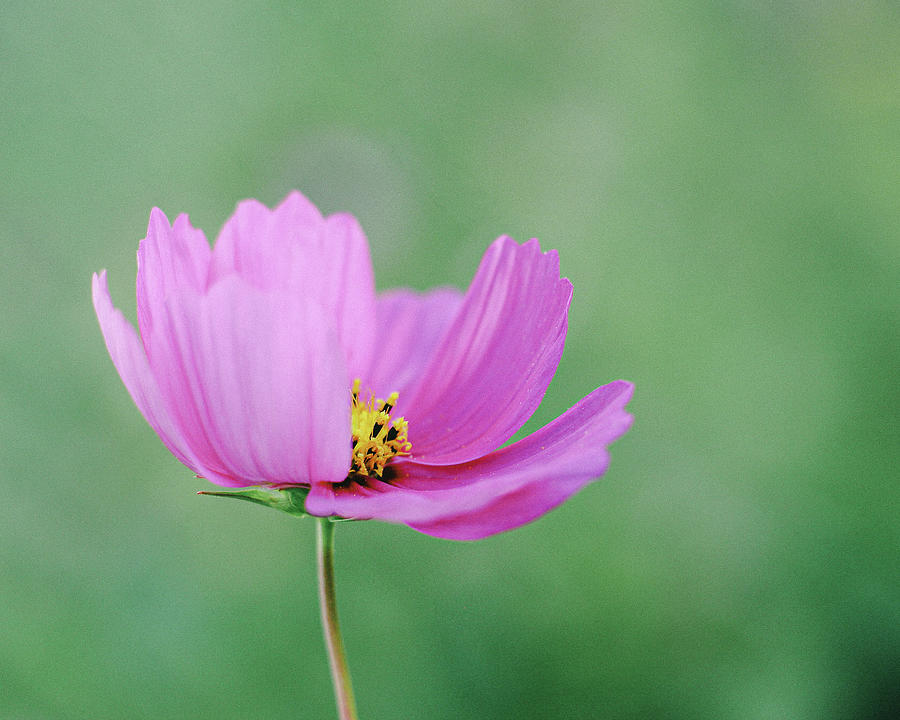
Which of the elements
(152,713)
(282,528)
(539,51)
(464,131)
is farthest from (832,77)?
(152,713)

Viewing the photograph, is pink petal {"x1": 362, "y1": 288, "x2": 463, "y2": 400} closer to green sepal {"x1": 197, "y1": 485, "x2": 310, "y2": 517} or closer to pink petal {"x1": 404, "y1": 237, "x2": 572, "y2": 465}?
pink petal {"x1": 404, "y1": 237, "x2": 572, "y2": 465}

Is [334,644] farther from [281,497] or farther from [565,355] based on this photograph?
[565,355]

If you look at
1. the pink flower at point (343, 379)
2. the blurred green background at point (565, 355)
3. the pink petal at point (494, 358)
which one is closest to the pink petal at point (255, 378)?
the pink flower at point (343, 379)

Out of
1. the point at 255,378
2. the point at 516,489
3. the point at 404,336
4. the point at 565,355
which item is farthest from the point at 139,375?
the point at 565,355

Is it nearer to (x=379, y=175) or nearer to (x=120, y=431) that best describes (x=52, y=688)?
(x=120, y=431)

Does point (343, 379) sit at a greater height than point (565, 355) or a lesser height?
lesser

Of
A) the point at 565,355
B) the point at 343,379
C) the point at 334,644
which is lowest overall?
the point at 334,644

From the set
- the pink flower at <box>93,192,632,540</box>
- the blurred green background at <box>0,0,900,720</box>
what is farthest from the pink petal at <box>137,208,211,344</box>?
the blurred green background at <box>0,0,900,720</box>
